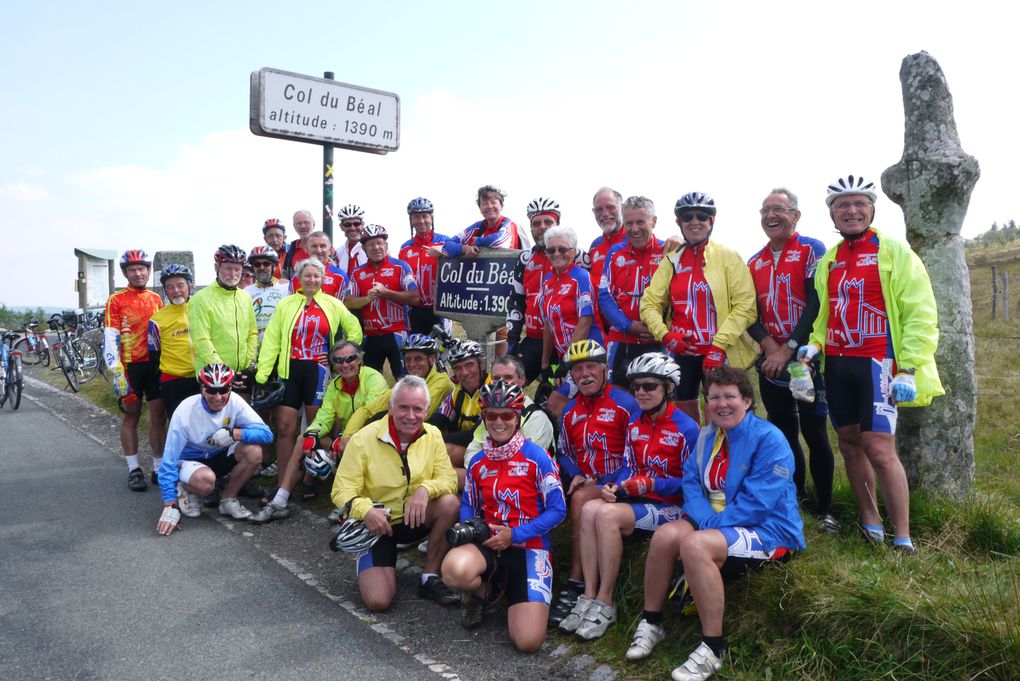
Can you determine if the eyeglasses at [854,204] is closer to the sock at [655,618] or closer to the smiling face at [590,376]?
the smiling face at [590,376]

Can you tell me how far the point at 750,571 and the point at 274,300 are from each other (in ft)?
19.7

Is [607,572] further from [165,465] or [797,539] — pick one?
[165,465]

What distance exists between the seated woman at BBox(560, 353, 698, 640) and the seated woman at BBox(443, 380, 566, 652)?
8.6 inches

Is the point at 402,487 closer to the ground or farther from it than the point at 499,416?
closer to the ground

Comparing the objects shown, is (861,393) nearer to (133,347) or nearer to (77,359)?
(133,347)

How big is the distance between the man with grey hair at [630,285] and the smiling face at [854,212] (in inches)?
55.9

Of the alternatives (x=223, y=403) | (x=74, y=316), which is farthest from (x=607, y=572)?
(x=74, y=316)

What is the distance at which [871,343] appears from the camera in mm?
4422

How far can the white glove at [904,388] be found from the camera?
4.09 m

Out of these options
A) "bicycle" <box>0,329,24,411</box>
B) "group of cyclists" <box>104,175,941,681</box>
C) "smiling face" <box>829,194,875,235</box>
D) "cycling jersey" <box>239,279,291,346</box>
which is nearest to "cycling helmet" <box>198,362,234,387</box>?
"group of cyclists" <box>104,175,941,681</box>

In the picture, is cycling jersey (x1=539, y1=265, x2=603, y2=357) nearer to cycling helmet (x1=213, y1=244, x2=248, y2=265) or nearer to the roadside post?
the roadside post

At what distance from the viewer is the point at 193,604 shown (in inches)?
186

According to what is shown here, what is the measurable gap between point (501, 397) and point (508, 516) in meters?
0.74

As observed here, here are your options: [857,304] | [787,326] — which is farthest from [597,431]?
[857,304]
